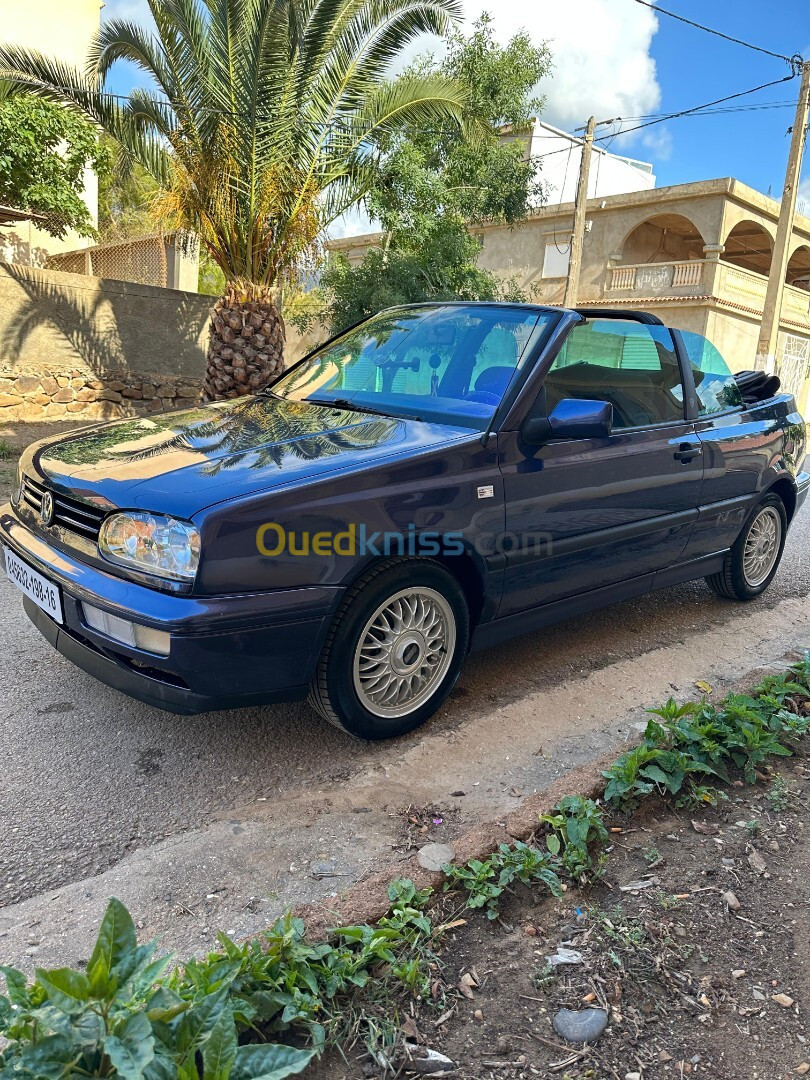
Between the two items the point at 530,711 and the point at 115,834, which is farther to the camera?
the point at 530,711

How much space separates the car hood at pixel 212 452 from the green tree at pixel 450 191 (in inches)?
337

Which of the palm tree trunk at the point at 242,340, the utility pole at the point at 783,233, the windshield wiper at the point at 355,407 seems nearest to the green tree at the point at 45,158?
the palm tree trunk at the point at 242,340

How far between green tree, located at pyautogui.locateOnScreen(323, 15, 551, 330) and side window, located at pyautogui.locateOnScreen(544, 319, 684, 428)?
307 inches

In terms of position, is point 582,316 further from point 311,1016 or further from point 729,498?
point 311,1016

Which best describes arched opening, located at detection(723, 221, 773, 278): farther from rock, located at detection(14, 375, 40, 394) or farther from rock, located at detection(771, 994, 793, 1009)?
rock, located at detection(771, 994, 793, 1009)

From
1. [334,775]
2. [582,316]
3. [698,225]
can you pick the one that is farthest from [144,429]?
[698,225]

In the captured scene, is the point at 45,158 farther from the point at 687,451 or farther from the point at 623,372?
the point at 687,451

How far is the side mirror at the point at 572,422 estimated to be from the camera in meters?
3.32

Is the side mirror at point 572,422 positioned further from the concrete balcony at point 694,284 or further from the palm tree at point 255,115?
the concrete balcony at point 694,284

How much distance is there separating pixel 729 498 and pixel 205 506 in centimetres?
323

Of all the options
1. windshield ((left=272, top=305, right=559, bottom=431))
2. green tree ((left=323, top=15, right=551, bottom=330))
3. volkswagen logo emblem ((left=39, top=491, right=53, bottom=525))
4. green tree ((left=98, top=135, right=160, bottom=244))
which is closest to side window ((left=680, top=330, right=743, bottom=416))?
windshield ((left=272, top=305, right=559, bottom=431))

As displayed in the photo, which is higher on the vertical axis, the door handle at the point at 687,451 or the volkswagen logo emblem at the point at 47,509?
the door handle at the point at 687,451

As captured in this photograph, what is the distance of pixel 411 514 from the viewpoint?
2.96 metres

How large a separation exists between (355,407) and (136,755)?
1.73 metres
